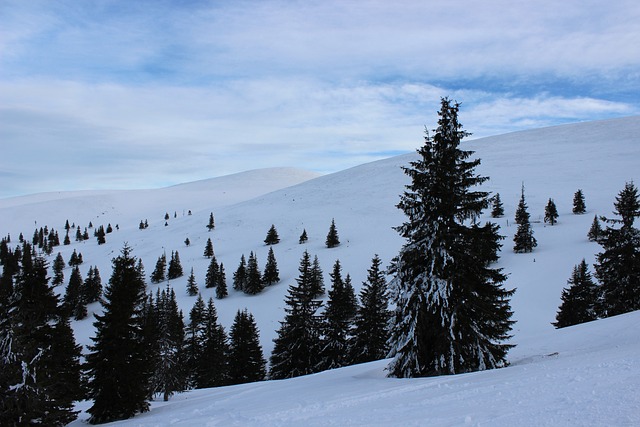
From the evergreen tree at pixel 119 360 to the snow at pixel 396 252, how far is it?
1583 millimetres

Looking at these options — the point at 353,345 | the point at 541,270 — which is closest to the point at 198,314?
the point at 353,345

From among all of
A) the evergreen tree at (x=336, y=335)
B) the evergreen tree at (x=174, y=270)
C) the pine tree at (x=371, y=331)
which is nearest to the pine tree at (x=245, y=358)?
the evergreen tree at (x=336, y=335)

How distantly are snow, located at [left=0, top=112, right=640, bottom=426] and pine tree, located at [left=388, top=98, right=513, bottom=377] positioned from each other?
1.50m

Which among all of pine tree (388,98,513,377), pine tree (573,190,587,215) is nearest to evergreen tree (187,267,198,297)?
pine tree (388,98,513,377)

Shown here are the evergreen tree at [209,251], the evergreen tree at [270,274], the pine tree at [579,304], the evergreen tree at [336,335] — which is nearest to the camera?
the pine tree at [579,304]

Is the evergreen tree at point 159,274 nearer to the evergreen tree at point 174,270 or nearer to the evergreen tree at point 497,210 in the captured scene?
the evergreen tree at point 174,270

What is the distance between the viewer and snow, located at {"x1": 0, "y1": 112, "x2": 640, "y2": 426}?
6379mm

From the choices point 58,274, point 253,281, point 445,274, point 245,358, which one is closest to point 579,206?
point 253,281

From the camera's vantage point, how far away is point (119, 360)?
17125 mm

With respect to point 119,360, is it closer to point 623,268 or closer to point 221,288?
point 623,268

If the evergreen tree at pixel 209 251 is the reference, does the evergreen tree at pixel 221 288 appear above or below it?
below

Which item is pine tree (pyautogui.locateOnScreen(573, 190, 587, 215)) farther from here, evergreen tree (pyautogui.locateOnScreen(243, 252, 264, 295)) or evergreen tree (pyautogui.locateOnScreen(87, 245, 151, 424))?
evergreen tree (pyautogui.locateOnScreen(87, 245, 151, 424))

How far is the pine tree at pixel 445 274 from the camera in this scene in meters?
12.4

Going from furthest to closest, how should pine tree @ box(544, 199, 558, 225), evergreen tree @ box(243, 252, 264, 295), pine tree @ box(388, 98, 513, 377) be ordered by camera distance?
1. pine tree @ box(544, 199, 558, 225)
2. evergreen tree @ box(243, 252, 264, 295)
3. pine tree @ box(388, 98, 513, 377)
